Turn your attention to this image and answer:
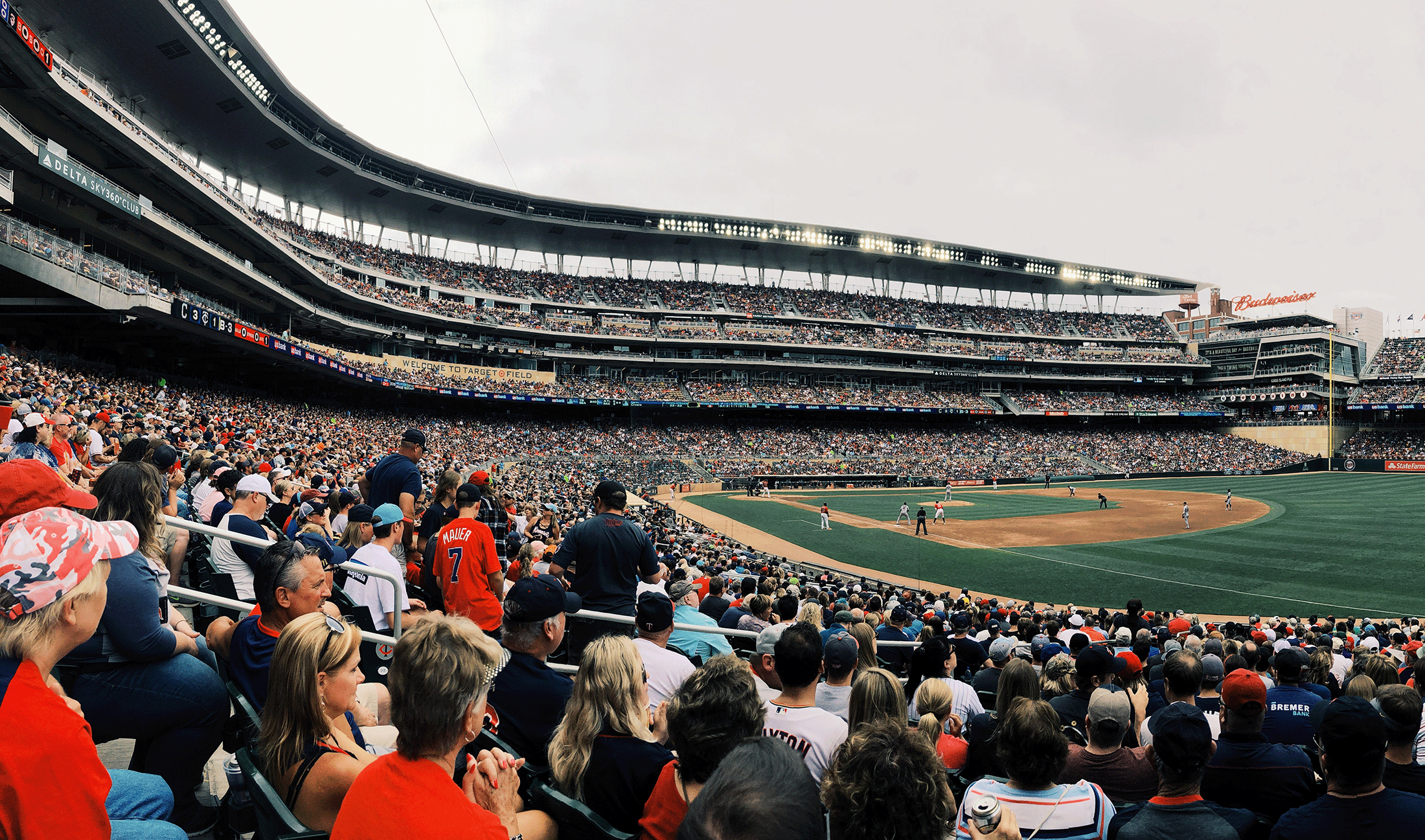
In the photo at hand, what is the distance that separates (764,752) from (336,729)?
2.08 m

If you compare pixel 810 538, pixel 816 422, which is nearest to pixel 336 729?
pixel 810 538

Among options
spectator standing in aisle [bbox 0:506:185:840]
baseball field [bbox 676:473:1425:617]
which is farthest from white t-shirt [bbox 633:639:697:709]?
baseball field [bbox 676:473:1425:617]

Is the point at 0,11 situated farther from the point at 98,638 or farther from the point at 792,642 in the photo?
the point at 792,642

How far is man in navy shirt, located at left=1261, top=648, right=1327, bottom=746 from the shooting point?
18.3ft

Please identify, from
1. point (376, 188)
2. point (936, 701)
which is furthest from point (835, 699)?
point (376, 188)

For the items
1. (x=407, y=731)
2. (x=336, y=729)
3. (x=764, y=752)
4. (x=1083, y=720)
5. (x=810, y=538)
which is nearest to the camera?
(x=764, y=752)

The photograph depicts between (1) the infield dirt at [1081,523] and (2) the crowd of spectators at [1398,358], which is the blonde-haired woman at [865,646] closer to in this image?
(1) the infield dirt at [1081,523]

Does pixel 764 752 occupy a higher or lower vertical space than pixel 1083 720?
higher

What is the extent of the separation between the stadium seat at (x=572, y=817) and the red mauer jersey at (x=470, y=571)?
10.5ft

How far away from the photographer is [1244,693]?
13.7ft

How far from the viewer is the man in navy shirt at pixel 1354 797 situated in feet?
10.2

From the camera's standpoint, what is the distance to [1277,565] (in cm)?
2409

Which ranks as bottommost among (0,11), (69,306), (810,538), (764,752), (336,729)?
(810,538)

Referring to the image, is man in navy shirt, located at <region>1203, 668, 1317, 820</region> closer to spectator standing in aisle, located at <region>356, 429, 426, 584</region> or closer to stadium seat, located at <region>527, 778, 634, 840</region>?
stadium seat, located at <region>527, 778, 634, 840</region>
